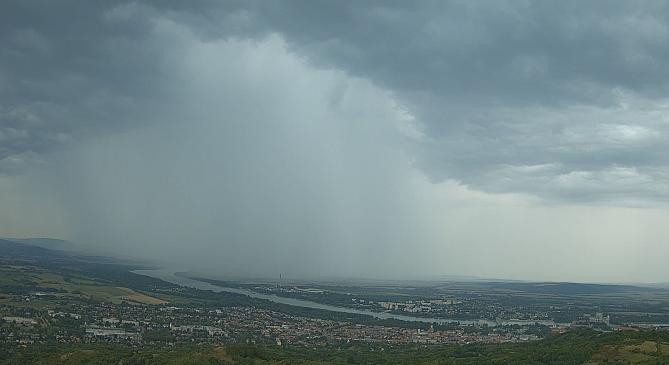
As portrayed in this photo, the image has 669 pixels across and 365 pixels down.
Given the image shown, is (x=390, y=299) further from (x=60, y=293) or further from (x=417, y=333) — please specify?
(x=60, y=293)

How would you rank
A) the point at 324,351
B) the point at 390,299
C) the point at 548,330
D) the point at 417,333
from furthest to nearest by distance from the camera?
the point at 390,299 → the point at 548,330 → the point at 417,333 → the point at 324,351

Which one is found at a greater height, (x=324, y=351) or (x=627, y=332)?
(x=627, y=332)

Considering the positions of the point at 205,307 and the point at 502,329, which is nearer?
the point at 502,329

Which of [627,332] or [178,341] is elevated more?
[627,332]

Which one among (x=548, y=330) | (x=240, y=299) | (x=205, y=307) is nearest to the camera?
(x=548, y=330)

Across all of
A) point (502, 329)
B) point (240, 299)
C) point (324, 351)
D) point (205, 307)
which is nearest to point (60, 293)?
point (205, 307)

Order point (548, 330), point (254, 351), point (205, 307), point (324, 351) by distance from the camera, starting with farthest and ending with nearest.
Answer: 1. point (205, 307)
2. point (548, 330)
3. point (324, 351)
4. point (254, 351)

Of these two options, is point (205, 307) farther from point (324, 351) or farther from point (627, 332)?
point (627, 332)

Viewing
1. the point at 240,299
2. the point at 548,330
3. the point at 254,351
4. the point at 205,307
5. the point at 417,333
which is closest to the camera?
the point at 254,351

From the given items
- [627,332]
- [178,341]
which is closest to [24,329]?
[178,341]
